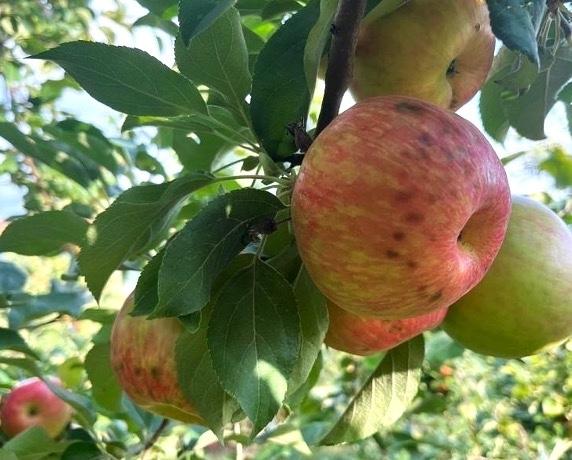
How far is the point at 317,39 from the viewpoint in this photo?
2.44 ft

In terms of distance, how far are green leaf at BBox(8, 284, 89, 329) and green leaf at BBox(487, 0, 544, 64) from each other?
962 millimetres

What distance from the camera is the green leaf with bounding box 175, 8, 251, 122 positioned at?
0.85 meters

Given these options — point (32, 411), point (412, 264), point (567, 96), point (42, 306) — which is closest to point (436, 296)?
point (412, 264)

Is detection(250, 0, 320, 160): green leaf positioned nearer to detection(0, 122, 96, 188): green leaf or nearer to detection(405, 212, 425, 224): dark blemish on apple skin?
detection(405, 212, 425, 224): dark blemish on apple skin

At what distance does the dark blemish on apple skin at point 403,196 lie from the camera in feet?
2.17

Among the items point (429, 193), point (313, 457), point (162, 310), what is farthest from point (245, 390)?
point (313, 457)

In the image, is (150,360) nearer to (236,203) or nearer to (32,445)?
(236,203)

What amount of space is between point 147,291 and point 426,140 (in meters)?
0.36

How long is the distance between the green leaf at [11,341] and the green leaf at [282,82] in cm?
64

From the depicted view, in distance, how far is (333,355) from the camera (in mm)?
3516

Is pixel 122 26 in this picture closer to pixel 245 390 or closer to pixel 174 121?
pixel 174 121

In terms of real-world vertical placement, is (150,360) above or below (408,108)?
below

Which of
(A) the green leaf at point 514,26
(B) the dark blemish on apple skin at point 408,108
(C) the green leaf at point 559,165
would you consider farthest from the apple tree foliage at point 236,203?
(C) the green leaf at point 559,165

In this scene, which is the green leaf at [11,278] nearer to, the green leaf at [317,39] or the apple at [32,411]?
the apple at [32,411]
